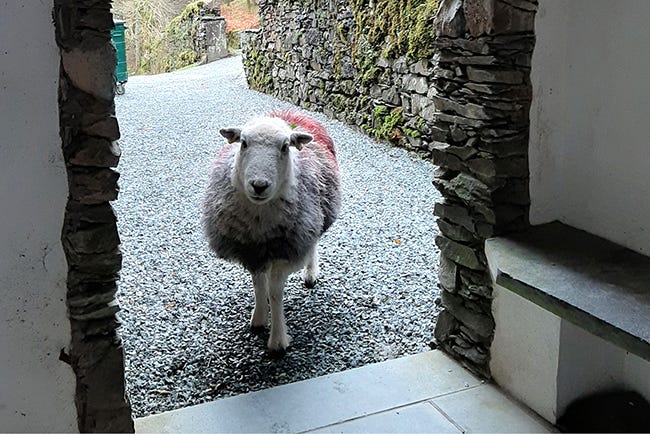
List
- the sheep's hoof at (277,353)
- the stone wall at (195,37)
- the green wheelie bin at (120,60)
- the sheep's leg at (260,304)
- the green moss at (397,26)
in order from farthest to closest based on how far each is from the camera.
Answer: the stone wall at (195,37), the green wheelie bin at (120,60), the green moss at (397,26), the sheep's leg at (260,304), the sheep's hoof at (277,353)

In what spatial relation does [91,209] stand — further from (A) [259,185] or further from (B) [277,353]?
(B) [277,353]

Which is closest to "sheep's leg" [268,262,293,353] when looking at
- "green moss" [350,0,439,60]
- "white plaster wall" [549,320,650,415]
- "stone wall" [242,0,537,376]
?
"stone wall" [242,0,537,376]

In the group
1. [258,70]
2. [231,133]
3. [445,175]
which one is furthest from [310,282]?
[258,70]

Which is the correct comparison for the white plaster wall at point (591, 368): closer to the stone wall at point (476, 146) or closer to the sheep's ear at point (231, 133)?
the stone wall at point (476, 146)

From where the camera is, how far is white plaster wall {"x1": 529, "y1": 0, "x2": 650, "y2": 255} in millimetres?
2316

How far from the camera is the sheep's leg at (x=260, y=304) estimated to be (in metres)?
3.42

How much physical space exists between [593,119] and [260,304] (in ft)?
6.22

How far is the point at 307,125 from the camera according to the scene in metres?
3.85

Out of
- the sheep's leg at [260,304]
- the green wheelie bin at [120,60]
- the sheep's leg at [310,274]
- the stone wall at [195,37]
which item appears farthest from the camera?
the stone wall at [195,37]

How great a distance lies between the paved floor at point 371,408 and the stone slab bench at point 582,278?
2.01ft

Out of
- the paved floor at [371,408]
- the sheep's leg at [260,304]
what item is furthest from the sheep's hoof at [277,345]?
the paved floor at [371,408]

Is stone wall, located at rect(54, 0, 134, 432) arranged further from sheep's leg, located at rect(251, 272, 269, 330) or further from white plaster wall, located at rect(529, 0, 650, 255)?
white plaster wall, located at rect(529, 0, 650, 255)

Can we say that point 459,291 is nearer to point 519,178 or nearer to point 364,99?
point 519,178

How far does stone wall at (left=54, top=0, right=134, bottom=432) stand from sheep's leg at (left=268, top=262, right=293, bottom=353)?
113cm
